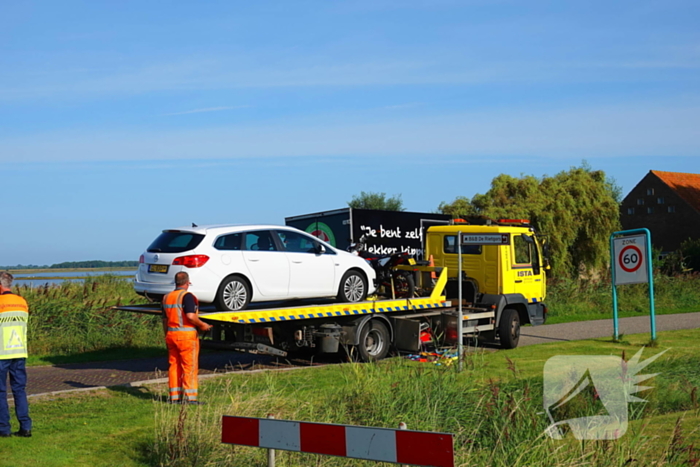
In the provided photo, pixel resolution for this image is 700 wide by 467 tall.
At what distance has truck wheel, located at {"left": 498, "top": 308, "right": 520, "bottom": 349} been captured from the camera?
16656 mm

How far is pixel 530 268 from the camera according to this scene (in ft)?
57.0

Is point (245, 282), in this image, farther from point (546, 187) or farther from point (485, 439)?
point (546, 187)

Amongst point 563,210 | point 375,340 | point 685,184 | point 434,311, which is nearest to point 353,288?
point 375,340

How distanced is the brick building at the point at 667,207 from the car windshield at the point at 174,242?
5453cm

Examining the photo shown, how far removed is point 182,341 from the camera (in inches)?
388

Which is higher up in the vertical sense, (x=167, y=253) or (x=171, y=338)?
(x=167, y=253)

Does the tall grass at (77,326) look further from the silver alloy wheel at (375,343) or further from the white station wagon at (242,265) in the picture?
the silver alloy wheel at (375,343)

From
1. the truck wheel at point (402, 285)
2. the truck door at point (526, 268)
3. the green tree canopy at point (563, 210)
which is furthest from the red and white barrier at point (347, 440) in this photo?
the green tree canopy at point (563, 210)

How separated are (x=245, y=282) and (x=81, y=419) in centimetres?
385

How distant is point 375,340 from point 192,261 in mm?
4332

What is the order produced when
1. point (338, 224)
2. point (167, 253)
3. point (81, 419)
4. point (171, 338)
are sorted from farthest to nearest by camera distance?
point (338, 224) < point (167, 253) < point (171, 338) < point (81, 419)

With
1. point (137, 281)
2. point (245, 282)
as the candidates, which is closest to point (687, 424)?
point (245, 282)

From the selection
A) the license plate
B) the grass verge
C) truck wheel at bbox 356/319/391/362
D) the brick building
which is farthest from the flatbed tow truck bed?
the brick building

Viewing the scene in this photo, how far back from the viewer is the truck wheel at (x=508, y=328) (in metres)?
16.7
